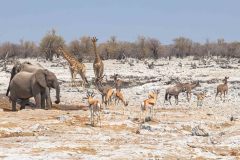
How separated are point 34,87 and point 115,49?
161 feet

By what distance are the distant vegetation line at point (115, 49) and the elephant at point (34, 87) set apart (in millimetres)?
38197

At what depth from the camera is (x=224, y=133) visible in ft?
54.4

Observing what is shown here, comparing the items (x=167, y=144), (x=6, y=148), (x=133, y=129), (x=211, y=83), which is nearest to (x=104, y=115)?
(x=133, y=129)

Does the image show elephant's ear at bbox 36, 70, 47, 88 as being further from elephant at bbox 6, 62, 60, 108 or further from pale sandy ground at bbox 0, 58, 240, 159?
pale sandy ground at bbox 0, 58, 240, 159

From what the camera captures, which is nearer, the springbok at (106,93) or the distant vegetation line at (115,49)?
the springbok at (106,93)

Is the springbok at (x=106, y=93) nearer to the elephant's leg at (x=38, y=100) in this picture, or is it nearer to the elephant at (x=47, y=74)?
the elephant at (x=47, y=74)

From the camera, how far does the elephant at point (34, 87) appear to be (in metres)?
23.2

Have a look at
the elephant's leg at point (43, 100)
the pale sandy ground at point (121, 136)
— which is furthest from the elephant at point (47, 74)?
the pale sandy ground at point (121, 136)

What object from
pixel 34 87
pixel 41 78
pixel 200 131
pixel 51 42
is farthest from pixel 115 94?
pixel 51 42

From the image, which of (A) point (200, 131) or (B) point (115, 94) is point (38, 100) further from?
(A) point (200, 131)

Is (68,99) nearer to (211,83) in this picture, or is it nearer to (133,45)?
(211,83)

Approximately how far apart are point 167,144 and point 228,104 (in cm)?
1290

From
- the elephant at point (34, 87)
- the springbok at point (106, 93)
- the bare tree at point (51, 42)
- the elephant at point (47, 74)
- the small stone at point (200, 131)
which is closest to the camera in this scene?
the small stone at point (200, 131)

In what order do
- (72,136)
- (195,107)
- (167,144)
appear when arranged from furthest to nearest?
(195,107)
(72,136)
(167,144)
